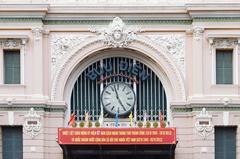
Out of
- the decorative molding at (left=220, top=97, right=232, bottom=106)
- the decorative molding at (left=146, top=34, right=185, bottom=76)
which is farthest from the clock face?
the decorative molding at (left=220, top=97, right=232, bottom=106)

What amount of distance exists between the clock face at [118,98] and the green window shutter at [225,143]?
428cm

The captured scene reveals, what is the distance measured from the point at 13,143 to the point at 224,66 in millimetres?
10278

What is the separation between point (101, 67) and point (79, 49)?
1423 millimetres

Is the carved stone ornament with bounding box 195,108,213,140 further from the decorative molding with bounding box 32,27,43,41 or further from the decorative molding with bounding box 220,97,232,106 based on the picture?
the decorative molding with bounding box 32,27,43,41

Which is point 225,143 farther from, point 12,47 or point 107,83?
point 12,47

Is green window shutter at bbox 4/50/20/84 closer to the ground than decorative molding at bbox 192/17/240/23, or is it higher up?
closer to the ground

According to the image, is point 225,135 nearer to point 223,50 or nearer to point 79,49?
point 223,50

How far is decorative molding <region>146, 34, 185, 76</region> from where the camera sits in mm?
59375

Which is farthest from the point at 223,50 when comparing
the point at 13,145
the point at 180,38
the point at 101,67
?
the point at 13,145

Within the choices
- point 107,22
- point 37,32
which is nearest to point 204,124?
point 107,22

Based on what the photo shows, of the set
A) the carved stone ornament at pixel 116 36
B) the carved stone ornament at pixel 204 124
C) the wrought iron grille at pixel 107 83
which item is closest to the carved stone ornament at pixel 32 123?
the wrought iron grille at pixel 107 83

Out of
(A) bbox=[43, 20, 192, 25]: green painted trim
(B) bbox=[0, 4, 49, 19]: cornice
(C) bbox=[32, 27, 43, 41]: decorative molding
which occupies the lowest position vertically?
(C) bbox=[32, 27, 43, 41]: decorative molding

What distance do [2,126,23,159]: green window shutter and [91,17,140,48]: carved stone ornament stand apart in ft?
18.6

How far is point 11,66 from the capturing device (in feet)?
195
